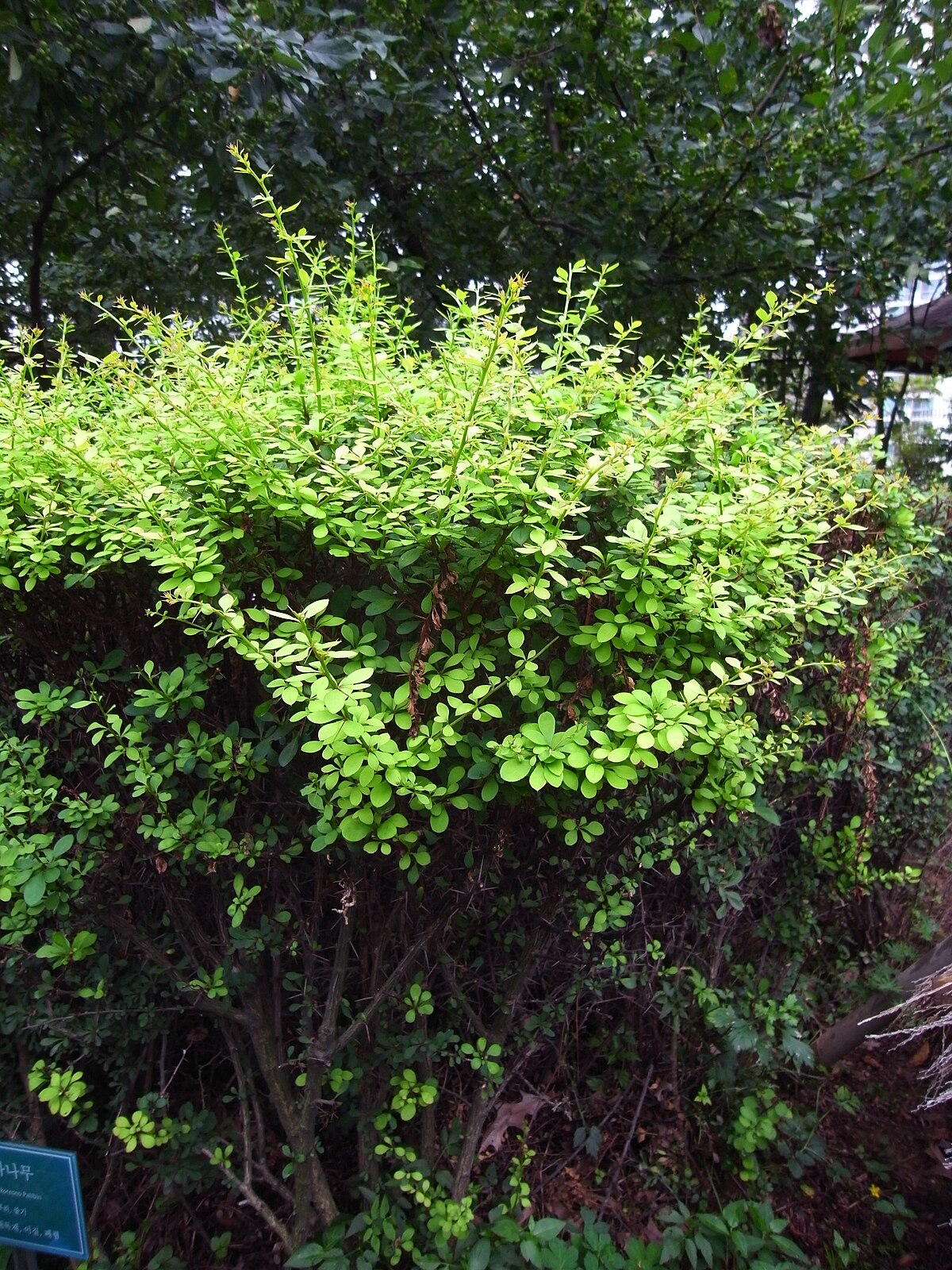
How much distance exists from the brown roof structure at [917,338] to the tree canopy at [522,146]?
115 cm

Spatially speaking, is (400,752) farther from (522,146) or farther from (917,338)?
(917,338)

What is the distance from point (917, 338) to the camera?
601 centimetres

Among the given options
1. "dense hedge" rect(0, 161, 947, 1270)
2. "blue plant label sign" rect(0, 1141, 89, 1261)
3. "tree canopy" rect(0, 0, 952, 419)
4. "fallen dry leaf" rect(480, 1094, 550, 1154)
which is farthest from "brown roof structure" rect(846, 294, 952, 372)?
"blue plant label sign" rect(0, 1141, 89, 1261)

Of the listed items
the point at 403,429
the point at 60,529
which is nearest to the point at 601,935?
the point at 403,429

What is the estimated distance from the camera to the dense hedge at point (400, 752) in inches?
63.9

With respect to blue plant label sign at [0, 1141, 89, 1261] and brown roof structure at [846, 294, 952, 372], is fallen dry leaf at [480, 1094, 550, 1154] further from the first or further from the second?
brown roof structure at [846, 294, 952, 372]

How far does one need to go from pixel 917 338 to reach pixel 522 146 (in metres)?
3.36

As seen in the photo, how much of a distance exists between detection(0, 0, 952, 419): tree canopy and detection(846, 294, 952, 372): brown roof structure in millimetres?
1146

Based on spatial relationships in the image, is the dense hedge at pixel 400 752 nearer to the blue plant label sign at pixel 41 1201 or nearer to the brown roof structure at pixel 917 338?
the blue plant label sign at pixel 41 1201

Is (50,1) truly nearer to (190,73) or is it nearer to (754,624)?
(190,73)

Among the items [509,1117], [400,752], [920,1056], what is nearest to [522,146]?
[400,752]

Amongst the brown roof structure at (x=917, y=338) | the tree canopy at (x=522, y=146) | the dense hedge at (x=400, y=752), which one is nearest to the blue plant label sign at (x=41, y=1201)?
the dense hedge at (x=400, y=752)

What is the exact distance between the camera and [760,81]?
14.3 ft

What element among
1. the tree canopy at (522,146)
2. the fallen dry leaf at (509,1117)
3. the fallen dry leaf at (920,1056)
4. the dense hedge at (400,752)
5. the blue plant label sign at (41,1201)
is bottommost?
the fallen dry leaf at (920,1056)
